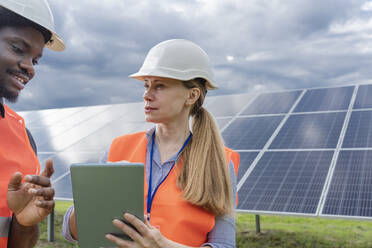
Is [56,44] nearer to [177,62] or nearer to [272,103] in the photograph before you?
[177,62]

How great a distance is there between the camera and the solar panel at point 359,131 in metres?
7.13

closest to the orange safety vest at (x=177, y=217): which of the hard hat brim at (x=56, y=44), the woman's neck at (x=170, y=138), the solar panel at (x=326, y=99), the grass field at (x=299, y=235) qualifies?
the woman's neck at (x=170, y=138)

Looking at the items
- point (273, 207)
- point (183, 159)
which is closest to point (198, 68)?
point (183, 159)

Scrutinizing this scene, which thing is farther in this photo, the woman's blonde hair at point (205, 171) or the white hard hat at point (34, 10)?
the woman's blonde hair at point (205, 171)

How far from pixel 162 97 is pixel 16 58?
3.07 feet

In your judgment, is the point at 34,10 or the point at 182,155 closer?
the point at 34,10

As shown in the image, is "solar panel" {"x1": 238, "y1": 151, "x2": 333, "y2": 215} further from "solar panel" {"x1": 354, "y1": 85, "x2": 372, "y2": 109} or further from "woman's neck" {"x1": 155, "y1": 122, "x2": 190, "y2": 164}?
"woman's neck" {"x1": 155, "y1": 122, "x2": 190, "y2": 164}

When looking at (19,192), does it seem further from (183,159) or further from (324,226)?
(324,226)

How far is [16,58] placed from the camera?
6.83 feet

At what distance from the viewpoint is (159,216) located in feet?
7.84

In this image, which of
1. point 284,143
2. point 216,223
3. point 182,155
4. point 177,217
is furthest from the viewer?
point 284,143

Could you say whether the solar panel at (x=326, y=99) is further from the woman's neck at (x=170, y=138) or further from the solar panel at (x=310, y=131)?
the woman's neck at (x=170, y=138)

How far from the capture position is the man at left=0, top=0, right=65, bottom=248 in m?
2.05

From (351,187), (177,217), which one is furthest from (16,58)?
(351,187)
